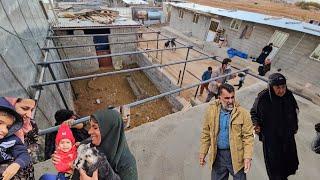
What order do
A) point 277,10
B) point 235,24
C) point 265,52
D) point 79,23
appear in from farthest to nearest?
point 277,10
point 235,24
point 79,23
point 265,52

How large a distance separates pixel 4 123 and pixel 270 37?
42.4 ft

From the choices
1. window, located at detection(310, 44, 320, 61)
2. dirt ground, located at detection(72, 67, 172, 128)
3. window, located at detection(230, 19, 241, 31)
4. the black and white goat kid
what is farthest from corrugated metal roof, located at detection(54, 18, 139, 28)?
the black and white goat kid

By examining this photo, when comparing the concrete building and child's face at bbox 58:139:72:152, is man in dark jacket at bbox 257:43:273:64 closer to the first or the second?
the concrete building

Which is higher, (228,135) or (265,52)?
(228,135)

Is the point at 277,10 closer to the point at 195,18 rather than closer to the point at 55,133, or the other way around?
the point at 195,18

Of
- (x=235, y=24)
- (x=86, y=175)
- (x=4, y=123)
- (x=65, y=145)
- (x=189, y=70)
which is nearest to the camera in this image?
(x=86, y=175)

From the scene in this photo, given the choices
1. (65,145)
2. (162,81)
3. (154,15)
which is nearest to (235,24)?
(162,81)

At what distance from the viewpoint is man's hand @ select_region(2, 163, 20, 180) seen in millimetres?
1429

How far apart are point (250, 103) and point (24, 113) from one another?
15.7ft

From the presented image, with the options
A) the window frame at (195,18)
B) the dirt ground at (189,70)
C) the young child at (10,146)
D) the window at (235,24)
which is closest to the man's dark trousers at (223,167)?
the young child at (10,146)

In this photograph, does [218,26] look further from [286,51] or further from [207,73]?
[207,73]

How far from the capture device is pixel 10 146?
156cm

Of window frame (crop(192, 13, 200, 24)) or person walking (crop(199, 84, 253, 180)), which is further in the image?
window frame (crop(192, 13, 200, 24))

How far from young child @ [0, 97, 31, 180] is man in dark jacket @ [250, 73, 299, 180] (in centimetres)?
265
